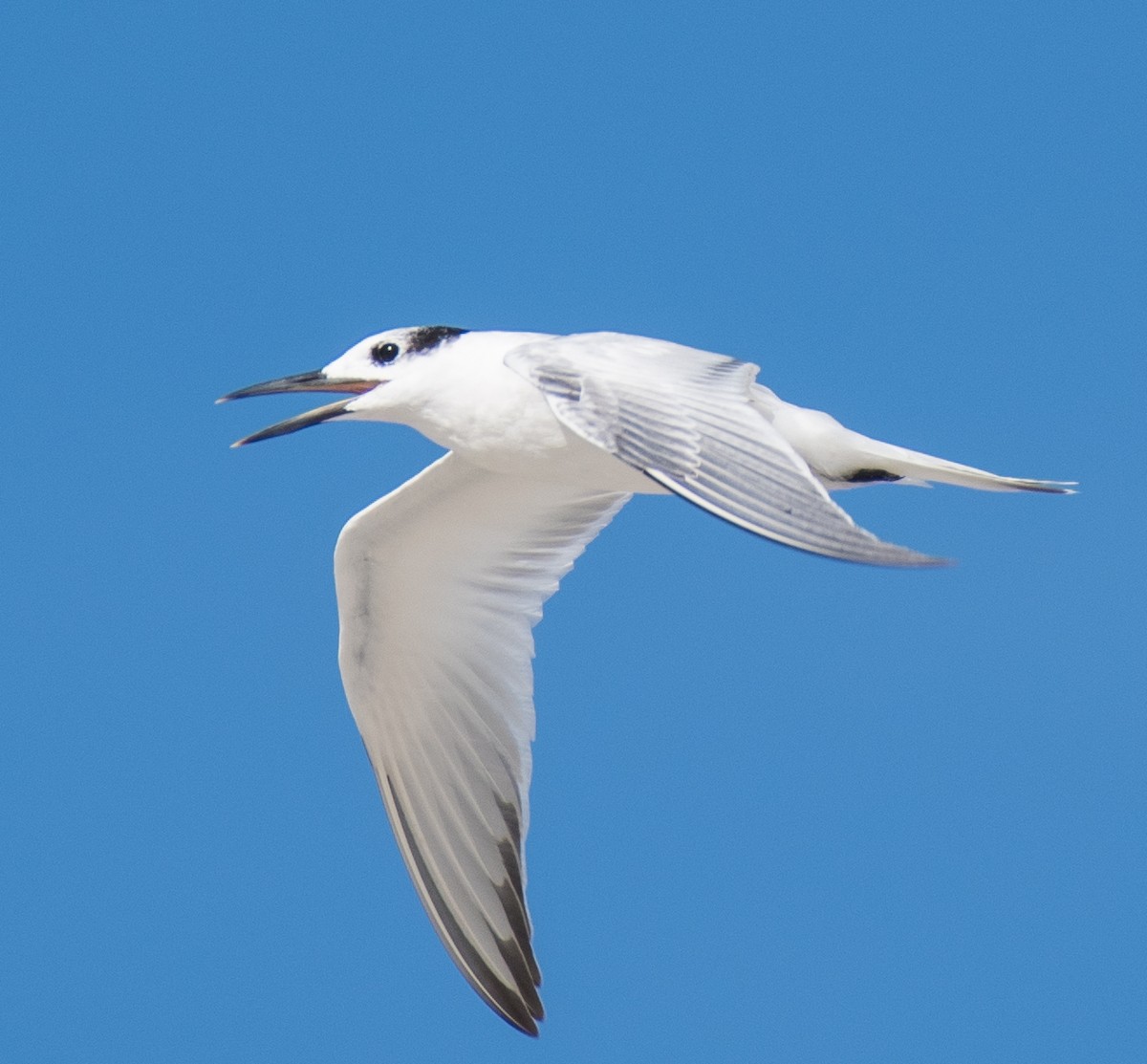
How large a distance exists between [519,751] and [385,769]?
396 millimetres

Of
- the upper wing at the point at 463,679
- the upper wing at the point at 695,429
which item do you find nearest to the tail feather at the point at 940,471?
the upper wing at the point at 695,429

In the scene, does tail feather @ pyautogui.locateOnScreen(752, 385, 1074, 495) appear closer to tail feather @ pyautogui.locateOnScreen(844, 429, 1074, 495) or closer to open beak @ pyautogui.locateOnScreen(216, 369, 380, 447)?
tail feather @ pyautogui.locateOnScreen(844, 429, 1074, 495)

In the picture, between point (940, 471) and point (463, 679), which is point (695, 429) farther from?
point (463, 679)

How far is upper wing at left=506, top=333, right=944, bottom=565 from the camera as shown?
362cm

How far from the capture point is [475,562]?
5.40 metres

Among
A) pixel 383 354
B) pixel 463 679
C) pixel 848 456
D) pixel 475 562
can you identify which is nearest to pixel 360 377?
pixel 383 354

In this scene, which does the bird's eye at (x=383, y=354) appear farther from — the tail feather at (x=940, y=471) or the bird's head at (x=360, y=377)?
the tail feather at (x=940, y=471)

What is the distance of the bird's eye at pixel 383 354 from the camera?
4.80 m

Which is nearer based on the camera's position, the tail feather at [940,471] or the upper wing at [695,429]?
the upper wing at [695,429]

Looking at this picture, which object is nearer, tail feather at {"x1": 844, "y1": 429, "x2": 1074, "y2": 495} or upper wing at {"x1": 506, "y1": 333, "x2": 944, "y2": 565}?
upper wing at {"x1": 506, "y1": 333, "x2": 944, "y2": 565}

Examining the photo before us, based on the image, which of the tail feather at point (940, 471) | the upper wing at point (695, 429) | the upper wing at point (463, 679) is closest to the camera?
the upper wing at point (695, 429)

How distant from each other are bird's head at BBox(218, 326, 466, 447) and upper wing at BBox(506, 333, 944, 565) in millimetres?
507

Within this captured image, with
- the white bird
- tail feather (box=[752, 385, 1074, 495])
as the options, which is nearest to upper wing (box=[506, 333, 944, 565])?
the white bird

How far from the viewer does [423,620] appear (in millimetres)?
5391
